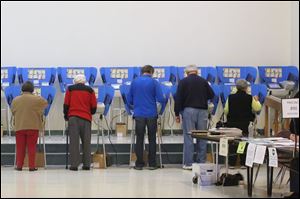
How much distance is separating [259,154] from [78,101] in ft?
11.6

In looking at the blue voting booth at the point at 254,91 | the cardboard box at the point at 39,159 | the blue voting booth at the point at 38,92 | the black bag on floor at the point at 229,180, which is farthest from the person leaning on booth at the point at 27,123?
the blue voting booth at the point at 254,91

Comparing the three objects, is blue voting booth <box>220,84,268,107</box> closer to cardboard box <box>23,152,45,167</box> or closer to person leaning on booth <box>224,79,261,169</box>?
person leaning on booth <box>224,79,261,169</box>

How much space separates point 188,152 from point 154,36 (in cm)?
371

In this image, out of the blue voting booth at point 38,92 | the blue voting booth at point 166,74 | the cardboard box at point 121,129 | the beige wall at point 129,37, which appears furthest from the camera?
the beige wall at point 129,37

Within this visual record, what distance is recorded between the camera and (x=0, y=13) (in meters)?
11.4

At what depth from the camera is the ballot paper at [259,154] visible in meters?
5.63

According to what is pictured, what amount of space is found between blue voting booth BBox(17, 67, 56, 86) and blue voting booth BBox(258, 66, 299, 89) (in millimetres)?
4101

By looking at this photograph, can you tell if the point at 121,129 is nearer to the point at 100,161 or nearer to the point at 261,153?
the point at 100,161

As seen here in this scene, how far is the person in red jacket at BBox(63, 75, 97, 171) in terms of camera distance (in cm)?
847

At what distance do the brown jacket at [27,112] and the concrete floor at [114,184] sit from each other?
0.67 metres

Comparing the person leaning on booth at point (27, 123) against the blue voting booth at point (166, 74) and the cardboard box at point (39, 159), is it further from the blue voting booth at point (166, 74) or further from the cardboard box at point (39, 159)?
the blue voting booth at point (166, 74)

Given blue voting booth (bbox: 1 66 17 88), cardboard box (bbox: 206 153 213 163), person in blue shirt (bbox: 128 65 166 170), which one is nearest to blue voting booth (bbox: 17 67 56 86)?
blue voting booth (bbox: 1 66 17 88)

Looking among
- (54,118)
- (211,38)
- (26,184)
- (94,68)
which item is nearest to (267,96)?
(211,38)

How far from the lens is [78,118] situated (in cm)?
850
